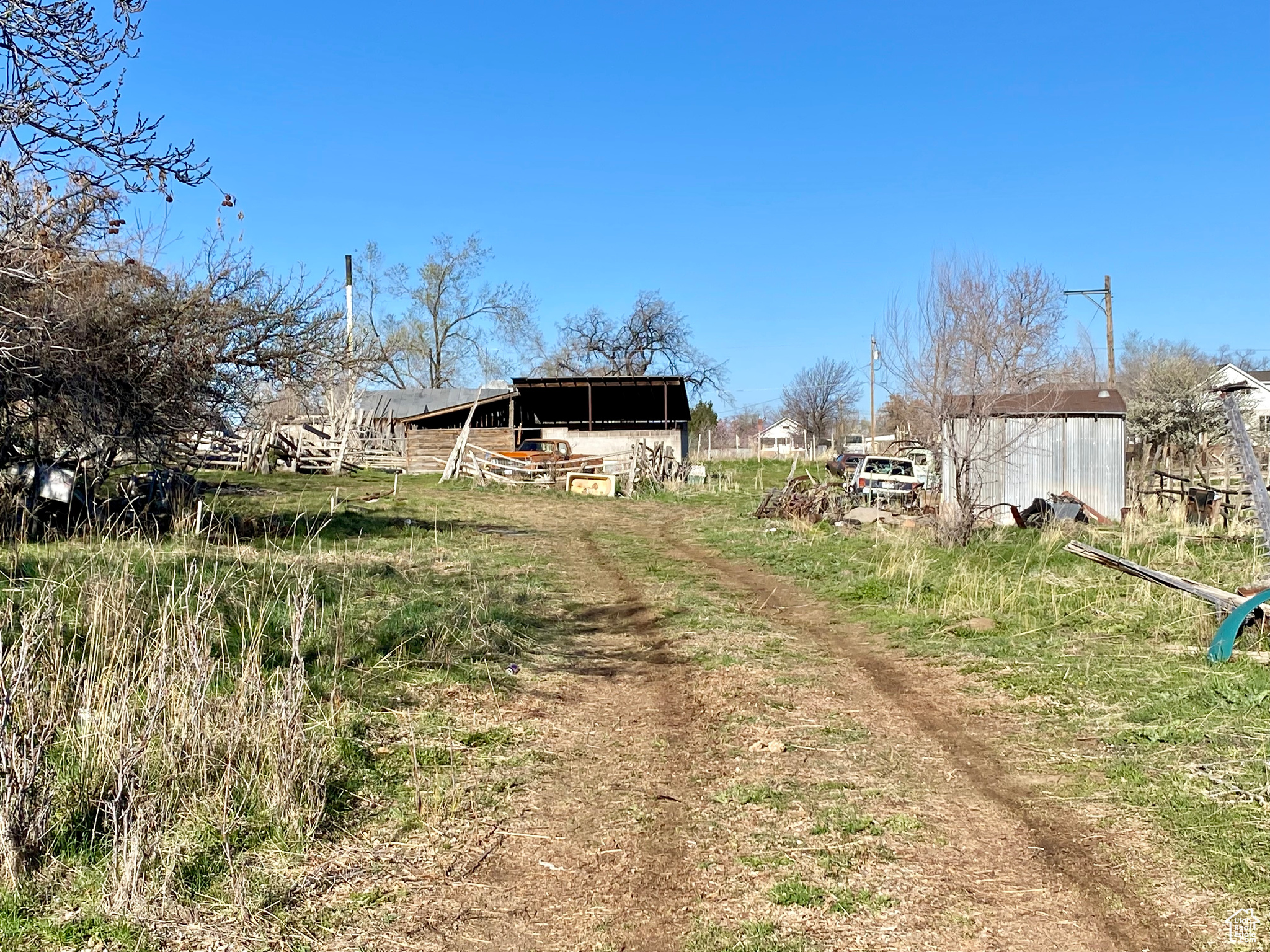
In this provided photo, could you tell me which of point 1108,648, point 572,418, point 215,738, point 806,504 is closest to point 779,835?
point 215,738

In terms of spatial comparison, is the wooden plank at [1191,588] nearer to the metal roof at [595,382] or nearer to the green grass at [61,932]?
the green grass at [61,932]

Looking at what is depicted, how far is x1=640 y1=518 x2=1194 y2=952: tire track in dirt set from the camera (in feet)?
12.6

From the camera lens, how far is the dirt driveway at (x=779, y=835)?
3822 millimetres

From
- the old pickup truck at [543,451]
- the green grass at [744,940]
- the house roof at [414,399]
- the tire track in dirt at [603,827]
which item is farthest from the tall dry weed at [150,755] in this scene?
the house roof at [414,399]

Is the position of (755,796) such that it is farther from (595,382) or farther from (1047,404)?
(595,382)

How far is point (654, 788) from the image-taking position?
5.36m

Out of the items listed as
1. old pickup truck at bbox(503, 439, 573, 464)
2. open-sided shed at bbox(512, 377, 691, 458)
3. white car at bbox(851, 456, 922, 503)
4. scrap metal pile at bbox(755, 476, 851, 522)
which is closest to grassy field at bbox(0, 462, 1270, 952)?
scrap metal pile at bbox(755, 476, 851, 522)

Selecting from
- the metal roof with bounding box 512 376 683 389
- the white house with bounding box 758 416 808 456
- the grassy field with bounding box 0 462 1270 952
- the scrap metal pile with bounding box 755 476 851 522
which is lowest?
the grassy field with bounding box 0 462 1270 952

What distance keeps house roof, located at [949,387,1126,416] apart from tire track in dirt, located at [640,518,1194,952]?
566 centimetres

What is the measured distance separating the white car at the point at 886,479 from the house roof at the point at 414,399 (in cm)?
2879

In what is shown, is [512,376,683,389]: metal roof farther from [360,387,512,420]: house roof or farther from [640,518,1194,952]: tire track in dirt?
[640,518,1194,952]: tire track in dirt

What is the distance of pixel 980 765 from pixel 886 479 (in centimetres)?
1783

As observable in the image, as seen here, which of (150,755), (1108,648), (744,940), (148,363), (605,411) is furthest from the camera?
(605,411)

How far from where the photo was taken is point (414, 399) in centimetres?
5172
